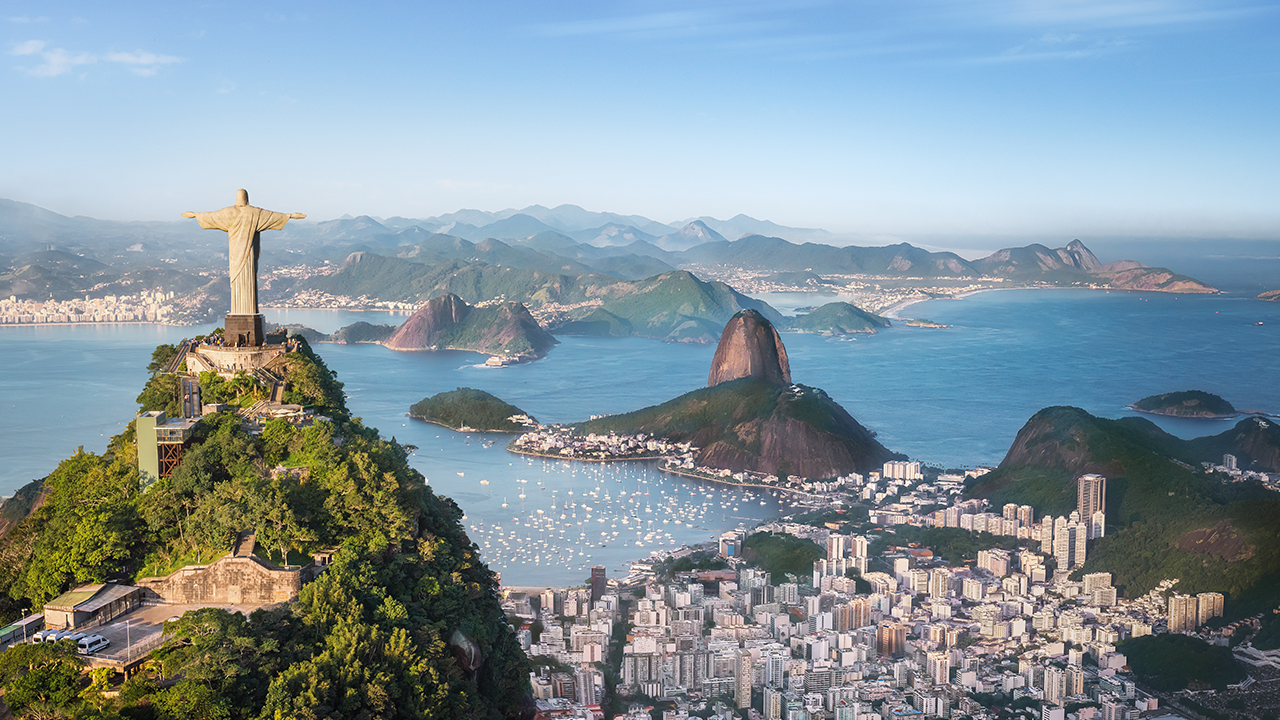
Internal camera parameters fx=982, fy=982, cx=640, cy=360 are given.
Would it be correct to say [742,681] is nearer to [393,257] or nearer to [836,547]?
[836,547]

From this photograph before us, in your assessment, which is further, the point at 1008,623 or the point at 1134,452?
the point at 1134,452

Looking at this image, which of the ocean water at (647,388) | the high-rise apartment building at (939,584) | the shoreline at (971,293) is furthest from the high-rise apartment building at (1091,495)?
the shoreline at (971,293)

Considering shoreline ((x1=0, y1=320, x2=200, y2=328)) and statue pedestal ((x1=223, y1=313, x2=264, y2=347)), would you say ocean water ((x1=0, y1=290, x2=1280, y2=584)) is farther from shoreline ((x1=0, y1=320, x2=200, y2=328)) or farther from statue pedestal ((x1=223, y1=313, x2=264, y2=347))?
statue pedestal ((x1=223, y1=313, x2=264, y2=347))

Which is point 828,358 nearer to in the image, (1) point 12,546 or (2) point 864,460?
(2) point 864,460

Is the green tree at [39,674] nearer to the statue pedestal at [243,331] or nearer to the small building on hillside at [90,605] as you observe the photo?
the small building on hillside at [90,605]

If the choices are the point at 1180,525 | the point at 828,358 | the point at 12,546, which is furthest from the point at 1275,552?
the point at 828,358

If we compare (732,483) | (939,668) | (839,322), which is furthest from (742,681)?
(839,322)
